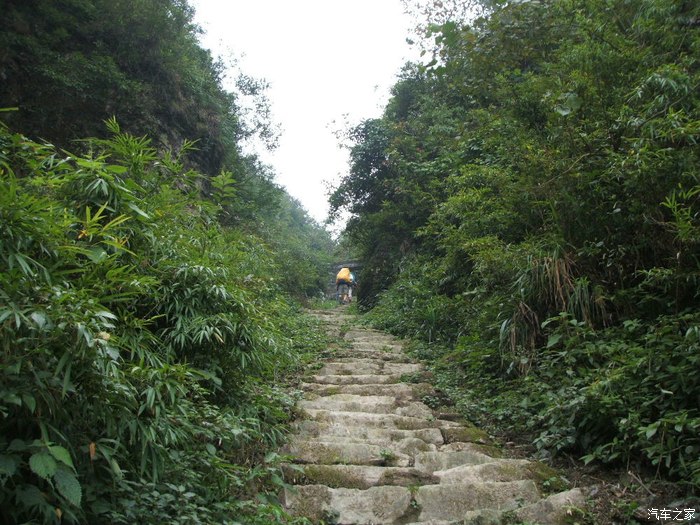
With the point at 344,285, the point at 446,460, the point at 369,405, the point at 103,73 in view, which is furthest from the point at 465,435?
the point at 344,285

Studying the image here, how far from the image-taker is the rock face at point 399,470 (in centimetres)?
304

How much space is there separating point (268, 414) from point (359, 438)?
0.74 m

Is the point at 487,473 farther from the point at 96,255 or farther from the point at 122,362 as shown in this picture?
the point at 96,255

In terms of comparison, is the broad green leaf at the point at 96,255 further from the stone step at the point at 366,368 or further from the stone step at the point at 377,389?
the stone step at the point at 366,368

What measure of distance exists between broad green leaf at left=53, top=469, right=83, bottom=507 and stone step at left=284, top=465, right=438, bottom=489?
64.7 inches

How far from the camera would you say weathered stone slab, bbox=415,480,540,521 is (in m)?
3.13

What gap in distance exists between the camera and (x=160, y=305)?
11.8ft

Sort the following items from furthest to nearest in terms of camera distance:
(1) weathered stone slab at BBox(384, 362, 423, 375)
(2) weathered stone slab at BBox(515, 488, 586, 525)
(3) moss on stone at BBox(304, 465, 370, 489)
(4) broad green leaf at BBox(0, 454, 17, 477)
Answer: (1) weathered stone slab at BBox(384, 362, 423, 375) < (3) moss on stone at BBox(304, 465, 370, 489) < (2) weathered stone slab at BBox(515, 488, 586, 525) < (4) broad green leaf at BBox(0, 454, 17, 477)

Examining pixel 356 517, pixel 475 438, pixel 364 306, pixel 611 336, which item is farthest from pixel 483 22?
pixel 364 306

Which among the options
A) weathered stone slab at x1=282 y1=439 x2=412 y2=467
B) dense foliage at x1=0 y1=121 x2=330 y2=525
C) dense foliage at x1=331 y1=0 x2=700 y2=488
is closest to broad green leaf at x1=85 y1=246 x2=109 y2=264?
dense foliage at x1=0 y1=121 x2=330 y2=525

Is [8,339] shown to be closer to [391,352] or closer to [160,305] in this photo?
[160,305]

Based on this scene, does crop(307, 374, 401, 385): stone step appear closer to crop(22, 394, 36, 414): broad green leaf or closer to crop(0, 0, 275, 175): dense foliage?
crop(22, 394, 36, 414): broad green leaf

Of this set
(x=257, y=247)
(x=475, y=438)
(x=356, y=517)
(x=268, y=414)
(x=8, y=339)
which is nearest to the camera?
(x=8, y=339)
